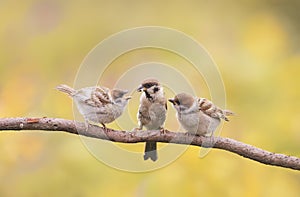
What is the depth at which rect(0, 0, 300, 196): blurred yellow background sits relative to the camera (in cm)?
213

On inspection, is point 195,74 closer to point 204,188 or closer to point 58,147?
point 204,188

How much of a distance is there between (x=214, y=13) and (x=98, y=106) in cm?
113

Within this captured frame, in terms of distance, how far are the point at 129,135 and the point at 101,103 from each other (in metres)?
0.13

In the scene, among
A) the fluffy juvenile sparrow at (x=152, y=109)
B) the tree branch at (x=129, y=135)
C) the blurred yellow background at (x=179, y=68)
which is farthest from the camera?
the blurred yellow background at (x=179, y=68)

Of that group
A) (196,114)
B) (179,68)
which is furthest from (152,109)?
(179,68)

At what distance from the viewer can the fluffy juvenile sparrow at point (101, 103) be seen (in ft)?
4.54

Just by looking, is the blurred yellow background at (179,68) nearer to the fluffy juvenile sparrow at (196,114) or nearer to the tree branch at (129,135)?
the fluffy juvenile sparrow at (196,114)

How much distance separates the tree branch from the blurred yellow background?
69cm

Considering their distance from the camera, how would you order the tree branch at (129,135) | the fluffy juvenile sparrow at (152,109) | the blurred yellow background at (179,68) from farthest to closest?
the blurred yellow background at (179,68) < the fluffy juvenile sparrow at (152,109) < the tree branch at (129,135)

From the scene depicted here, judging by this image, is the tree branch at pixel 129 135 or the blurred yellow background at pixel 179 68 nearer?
the tree branch at pixel 129 135

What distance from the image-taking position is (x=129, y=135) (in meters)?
1.30

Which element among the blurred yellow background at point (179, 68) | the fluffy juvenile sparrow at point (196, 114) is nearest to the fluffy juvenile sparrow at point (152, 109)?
the fluffy juvenile sparrow at point (196, 114)

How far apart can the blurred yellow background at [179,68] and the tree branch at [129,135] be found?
686mm

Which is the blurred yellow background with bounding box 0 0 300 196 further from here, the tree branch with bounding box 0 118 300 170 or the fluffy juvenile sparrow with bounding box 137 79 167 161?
the tree branch with bounding box 0 118 300 170
